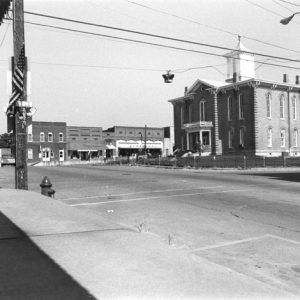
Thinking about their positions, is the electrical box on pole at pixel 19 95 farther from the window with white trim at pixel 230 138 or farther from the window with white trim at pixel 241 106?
the window with white trim at pixel 230 138

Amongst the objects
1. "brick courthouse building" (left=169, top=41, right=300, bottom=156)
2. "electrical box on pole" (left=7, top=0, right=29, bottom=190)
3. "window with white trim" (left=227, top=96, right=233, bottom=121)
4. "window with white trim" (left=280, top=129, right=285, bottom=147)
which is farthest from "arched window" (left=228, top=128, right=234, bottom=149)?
"electrical box on pole" (left=7, top=0, right=29, bottom=190)

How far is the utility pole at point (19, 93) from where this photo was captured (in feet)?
44.5

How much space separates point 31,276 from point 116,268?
0.95m

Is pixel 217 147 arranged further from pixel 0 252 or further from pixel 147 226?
pixel 0 252

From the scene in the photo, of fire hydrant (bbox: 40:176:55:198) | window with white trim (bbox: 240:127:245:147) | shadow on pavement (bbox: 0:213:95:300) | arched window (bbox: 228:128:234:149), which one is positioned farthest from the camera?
arched window (bbox: 228:128:234:149)

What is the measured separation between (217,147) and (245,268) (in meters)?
50.6

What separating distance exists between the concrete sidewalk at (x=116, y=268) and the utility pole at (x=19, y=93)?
6138 millimetres

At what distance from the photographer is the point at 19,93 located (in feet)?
44.9

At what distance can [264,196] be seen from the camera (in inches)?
548

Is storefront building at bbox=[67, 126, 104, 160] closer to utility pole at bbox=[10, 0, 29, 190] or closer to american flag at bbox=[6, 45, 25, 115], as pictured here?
utility pole at bbox=[10, 0, 29, 190]

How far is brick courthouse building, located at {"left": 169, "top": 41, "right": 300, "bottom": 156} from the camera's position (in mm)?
50844

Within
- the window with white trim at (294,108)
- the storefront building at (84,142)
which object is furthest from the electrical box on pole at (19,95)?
the storefront building at (84,142)

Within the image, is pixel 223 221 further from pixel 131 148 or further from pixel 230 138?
pixel 131 148

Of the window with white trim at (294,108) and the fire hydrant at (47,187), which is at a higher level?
the window with white trim at (294,108)
